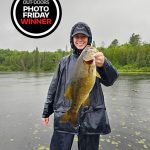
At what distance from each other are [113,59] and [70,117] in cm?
10008

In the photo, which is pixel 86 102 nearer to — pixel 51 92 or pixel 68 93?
pixel 68 93

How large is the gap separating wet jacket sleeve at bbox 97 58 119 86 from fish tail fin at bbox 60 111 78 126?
2.25 ft

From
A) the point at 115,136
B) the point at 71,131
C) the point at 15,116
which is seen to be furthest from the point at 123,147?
the point at 15,116

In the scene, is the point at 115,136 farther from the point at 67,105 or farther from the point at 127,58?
the point at 127,58

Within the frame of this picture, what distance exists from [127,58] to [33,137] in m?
92.5

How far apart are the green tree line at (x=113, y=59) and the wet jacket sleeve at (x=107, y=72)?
84.7 m

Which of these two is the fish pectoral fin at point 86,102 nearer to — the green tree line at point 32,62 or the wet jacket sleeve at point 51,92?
the wet jacket sleeve at point 51,92

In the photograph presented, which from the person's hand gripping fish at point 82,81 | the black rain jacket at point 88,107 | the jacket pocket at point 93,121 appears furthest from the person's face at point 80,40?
the jacket pocket at point 93,121

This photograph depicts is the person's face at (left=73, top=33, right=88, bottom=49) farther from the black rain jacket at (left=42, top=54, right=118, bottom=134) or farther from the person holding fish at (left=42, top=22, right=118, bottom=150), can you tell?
the black rain jacket at (left=42, top=54, right=118, bottom=134)

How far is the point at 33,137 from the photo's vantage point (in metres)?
8.96

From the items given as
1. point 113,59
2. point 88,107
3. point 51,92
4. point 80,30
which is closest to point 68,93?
point 88,107

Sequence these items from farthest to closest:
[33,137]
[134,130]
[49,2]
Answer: [134,130]
[33,137]
[49,2]

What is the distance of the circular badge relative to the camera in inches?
302

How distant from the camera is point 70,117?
4227mm
